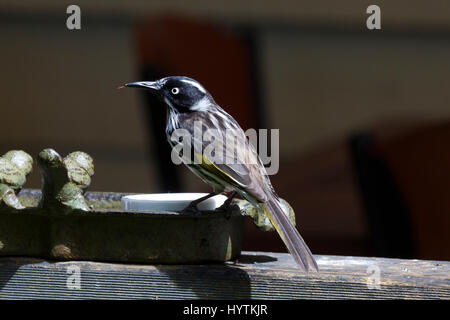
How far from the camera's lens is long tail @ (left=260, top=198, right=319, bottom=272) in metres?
1.98

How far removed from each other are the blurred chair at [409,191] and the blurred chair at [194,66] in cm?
125

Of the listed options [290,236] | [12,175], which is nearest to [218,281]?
[290,236]

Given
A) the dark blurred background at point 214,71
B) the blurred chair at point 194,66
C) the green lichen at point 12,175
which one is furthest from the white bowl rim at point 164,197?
the blurred chair at point 194,66

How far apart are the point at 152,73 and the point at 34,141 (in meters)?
1.59

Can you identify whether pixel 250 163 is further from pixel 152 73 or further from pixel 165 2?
pixel 165 2

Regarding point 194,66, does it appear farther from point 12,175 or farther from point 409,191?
point 12,175

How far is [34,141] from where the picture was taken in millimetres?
5465

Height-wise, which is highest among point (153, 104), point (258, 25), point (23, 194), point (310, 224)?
point (258, 25)

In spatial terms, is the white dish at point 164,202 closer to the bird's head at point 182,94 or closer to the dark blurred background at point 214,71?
the bird's head at point 182,94

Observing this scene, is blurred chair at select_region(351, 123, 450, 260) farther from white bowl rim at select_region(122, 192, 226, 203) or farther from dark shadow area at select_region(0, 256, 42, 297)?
dark shadow area at select_region(0, 256, 42, 297)

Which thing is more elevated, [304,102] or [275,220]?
[304,102]

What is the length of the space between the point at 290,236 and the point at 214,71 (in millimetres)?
2602

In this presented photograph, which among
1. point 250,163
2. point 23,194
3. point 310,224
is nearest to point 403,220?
point 310,224

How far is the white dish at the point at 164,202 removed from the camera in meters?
2.12
